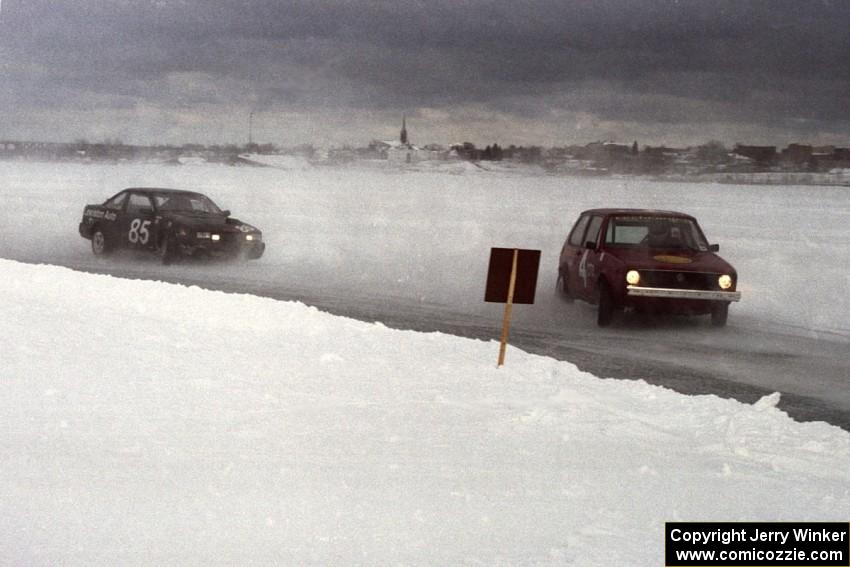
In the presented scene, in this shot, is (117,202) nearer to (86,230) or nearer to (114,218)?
(114,218)

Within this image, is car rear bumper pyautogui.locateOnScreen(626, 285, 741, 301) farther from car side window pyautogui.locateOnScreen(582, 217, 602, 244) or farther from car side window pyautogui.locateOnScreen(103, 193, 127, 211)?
car side window pyautogui.locateOnScreen(103, 193, 127, 211)

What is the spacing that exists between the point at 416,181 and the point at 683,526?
69210 mm

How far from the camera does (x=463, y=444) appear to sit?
6164 mm

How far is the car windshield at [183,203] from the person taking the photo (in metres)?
18.6

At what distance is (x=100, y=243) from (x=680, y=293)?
1216 centimetres

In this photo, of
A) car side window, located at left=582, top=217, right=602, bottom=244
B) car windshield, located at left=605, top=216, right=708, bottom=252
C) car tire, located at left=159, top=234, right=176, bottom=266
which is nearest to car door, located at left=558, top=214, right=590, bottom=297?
car side window, located at left=582, top=217, right=602, bottom=244

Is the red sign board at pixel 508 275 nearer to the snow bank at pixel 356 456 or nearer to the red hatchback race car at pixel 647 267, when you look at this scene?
the snow bank at pixel 356 456

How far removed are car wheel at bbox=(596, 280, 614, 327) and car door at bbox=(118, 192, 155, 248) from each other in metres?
9.23

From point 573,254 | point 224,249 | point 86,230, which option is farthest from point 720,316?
point 86,230

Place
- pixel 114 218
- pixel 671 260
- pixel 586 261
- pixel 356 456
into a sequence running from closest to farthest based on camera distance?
pixel 356 456
pixel 671 260
pixel 586 261
pixel 114 218

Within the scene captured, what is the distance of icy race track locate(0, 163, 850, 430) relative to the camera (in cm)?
1034

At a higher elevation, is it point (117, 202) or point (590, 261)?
point (590, 261)

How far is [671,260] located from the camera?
12070mm

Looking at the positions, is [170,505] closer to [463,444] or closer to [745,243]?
[463,444]
